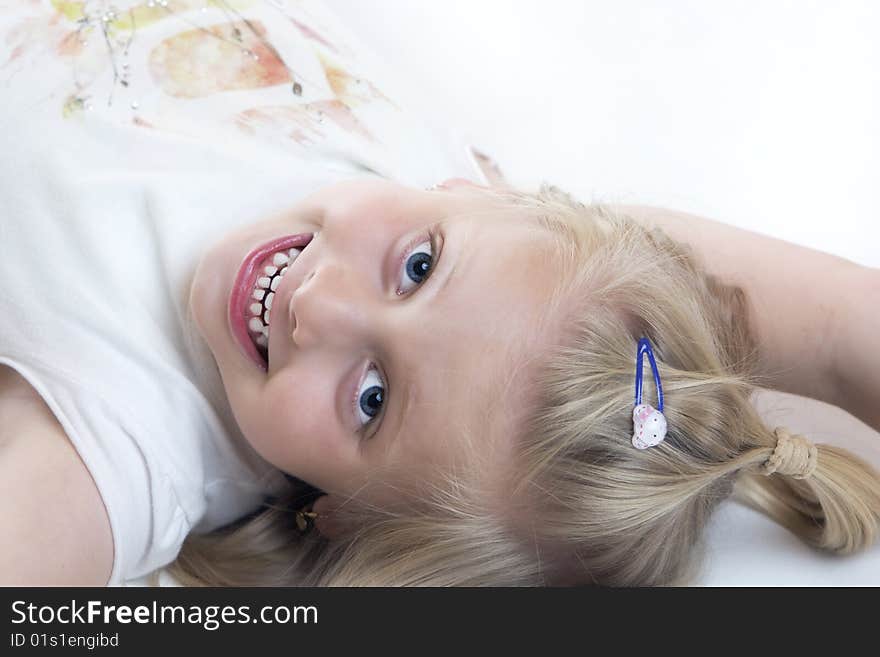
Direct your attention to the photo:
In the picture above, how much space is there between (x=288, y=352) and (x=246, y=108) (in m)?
0.33

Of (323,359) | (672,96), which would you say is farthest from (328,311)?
(672,96)

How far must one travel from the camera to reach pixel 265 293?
0.98 metres

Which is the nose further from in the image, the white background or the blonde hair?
the white background

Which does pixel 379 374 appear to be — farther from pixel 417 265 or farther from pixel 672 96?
pixel 672 96

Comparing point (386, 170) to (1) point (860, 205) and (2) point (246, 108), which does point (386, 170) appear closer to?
(2) point (246, 108)

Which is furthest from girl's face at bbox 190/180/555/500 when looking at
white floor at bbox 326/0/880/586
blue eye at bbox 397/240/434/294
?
white floor at bbox 326/0/880/586

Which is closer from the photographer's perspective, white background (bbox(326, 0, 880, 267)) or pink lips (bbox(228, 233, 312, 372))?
pink lips (bbox(228, 233, 312, 372))

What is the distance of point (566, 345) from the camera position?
2.83 ft

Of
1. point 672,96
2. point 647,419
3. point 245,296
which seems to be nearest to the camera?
point 647,419

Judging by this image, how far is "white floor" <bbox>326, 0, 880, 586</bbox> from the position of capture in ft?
4.80

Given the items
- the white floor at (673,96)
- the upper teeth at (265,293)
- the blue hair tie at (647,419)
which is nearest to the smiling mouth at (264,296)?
the upper teeth at (265,293)

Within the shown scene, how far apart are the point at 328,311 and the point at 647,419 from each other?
0.27 metres

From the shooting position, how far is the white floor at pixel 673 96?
1462 millimetres
